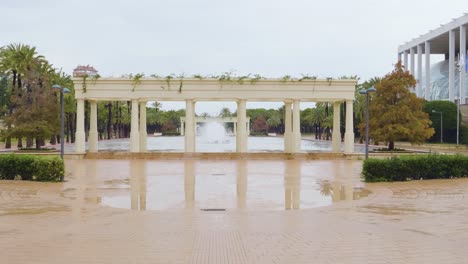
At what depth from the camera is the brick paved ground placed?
27.0ft

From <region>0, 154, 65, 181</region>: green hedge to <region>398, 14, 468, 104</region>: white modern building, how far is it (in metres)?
66.2

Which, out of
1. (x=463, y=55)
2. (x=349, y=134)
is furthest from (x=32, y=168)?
(x=463, y=55)

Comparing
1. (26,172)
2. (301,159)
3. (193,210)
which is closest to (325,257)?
(193,210)

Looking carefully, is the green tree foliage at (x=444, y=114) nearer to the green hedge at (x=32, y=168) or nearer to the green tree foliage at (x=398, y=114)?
the green tree foliage at (x=398, y=114)

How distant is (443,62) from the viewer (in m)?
105

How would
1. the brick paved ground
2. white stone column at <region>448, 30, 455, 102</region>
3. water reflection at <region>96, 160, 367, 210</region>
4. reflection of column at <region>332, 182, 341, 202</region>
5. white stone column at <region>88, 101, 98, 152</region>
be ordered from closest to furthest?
the brick paved ground → water reflection at <region>96, 160, 367, 210</region> → reflection of column at <region>332, 182, 341, 202</region> → white stone column at <region>88, 101, 98, 152</region> → white stone column at <region>448, 30, 455, 102</region>

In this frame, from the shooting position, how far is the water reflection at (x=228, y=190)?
14.6m

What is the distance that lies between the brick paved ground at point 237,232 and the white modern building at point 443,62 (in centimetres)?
6689

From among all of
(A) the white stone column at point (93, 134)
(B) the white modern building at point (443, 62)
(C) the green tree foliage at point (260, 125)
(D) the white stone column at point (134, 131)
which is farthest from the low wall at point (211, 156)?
(C) the green tree foliage at point (260, 125)

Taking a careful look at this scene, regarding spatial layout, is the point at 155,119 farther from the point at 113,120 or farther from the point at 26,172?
the point at 26,172

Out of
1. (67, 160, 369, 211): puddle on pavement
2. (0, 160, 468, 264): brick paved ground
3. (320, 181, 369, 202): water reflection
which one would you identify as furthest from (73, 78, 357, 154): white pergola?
(0, 160, 468, 264): brick paved ground

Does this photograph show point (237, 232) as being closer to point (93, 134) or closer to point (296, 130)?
point (296, 130)

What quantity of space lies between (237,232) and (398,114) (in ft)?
120

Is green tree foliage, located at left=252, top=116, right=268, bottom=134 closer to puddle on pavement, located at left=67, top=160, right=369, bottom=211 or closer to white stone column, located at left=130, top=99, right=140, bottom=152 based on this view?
white stone column, located at left=130, top=99, right=140, bottom=152
